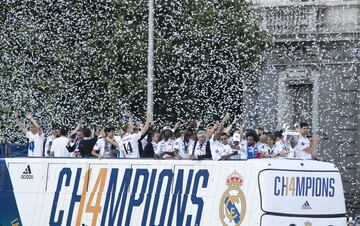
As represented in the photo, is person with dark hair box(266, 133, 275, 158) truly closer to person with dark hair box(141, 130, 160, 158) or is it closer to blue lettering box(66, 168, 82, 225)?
person with dark hair box(141, 130, 160, 158)

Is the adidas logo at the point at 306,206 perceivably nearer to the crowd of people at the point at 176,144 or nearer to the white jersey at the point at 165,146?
the crowd of people at the point at 176,144

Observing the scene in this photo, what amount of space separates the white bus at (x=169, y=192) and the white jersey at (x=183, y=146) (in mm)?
3690

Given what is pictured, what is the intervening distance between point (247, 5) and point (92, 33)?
3674 millimetres

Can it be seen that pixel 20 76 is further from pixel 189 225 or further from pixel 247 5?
pixel 189 225

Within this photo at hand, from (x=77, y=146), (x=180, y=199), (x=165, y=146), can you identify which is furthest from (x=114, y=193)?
(x=165, y=146)

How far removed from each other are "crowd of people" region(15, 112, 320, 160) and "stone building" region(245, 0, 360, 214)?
916cm

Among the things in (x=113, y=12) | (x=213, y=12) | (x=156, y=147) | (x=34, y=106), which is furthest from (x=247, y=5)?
(x=156, y=147)

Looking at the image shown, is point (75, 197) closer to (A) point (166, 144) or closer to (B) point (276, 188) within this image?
(B) point (276, 188)

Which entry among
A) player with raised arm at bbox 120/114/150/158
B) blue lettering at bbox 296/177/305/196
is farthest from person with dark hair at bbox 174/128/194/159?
blue lettering at bbox 296/177/305/196

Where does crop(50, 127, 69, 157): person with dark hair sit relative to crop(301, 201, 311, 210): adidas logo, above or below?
above

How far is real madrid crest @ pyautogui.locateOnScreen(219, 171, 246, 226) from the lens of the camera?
17109 millimetres

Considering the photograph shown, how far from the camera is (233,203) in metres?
17.3

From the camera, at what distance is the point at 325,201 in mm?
17125

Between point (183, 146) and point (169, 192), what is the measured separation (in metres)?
4.45
